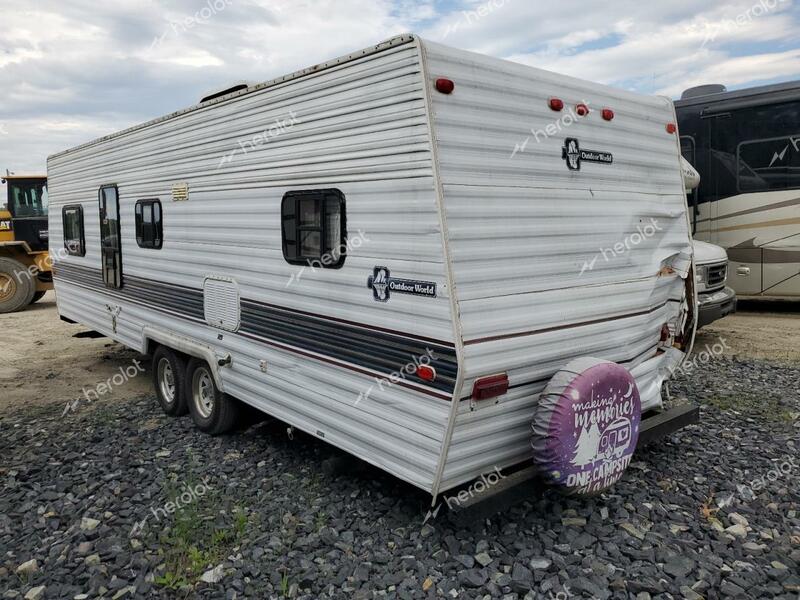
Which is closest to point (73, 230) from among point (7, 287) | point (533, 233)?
point (533, 233)

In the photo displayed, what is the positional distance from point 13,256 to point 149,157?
35.8 feet

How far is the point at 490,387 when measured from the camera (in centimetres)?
340

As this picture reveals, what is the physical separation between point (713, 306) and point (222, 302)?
6271 mm

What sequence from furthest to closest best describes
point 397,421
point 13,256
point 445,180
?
point 13,256 → point 397,421 → point 445,180

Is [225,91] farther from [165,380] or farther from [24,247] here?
[24,247]

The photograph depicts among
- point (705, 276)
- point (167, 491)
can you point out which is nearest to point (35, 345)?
point (167, 491)

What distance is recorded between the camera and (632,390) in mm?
3836

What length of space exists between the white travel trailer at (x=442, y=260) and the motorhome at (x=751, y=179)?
6.21 m

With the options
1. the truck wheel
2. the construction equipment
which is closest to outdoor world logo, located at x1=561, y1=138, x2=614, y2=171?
the construction equipment

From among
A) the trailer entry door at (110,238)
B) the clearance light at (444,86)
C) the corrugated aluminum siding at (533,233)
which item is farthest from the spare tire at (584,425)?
the trailer entry door at (110,238)

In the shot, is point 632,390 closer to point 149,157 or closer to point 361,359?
point 361,359

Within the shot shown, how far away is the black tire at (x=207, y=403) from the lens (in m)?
5.49

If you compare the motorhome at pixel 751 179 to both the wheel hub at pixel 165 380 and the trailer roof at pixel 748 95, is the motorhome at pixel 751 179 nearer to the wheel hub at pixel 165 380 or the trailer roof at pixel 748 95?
the trailer roof at pixel 748 95

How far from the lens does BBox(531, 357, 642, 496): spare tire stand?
3.52 m
